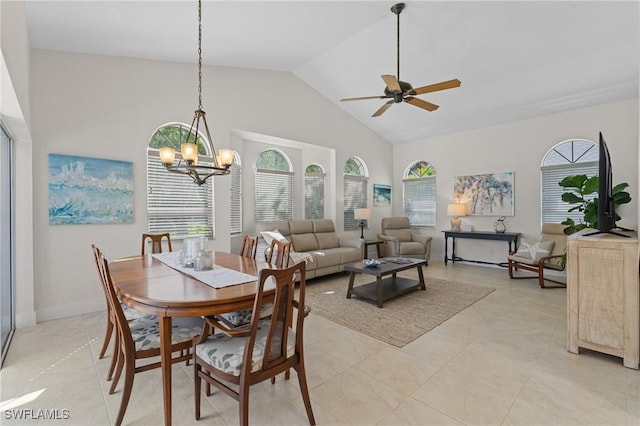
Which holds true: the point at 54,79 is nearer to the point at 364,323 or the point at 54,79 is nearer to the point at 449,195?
the point at 364,323

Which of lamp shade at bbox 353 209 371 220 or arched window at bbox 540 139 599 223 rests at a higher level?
arched window at bbox 540 139 599 223

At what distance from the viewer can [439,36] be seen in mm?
4059

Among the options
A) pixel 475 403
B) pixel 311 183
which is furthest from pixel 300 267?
pixel 311 183

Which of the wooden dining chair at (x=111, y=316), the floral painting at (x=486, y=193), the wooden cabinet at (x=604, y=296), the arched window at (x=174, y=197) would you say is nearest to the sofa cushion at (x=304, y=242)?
the arched window at (x=174, y=197)

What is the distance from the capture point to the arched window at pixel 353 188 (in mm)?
6691

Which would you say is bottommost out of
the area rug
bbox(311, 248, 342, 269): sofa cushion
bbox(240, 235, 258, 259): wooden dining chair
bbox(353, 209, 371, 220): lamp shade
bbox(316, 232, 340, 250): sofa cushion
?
the area rug

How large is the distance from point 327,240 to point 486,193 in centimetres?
337

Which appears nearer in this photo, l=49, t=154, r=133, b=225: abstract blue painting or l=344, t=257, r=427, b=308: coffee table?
l=49, t=154, r=133, b=225: abstract blue painting

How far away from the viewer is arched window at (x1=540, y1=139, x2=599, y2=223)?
5.02 m

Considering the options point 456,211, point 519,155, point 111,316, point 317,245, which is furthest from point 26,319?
point 519,155

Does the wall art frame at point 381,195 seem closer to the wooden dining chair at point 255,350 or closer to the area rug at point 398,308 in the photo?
the area rug at point 398,308

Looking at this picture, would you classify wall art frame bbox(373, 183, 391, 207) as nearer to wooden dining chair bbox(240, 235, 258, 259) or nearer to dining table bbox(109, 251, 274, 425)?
wooden dining chair bbox(240, 235, 258, 259)

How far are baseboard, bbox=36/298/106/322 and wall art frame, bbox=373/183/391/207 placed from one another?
550 cm

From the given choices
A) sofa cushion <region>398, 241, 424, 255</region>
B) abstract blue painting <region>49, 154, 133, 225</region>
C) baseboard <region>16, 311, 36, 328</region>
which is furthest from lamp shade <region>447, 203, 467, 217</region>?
baseboard <region>16, 311, 36, 328</region>
